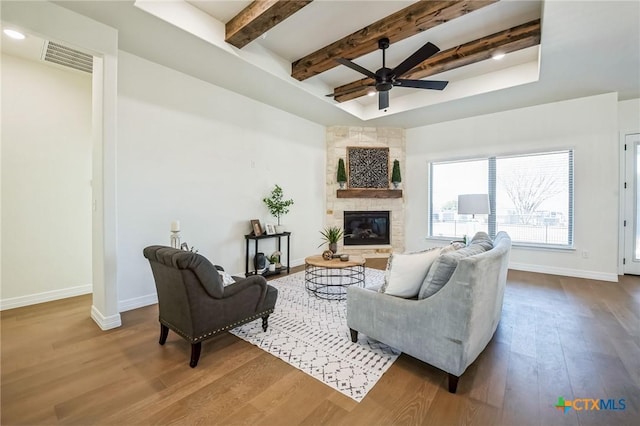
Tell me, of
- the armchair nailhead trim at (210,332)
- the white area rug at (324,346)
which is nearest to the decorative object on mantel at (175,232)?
the armchair nailhead trim at (210,332)

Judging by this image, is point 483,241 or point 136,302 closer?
point 483,241

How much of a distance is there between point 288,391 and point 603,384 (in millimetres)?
2209

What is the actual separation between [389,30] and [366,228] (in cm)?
410

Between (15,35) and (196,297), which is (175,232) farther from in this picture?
(15,35)

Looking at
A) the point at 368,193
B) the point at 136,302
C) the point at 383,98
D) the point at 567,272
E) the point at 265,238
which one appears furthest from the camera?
the point at 368,193

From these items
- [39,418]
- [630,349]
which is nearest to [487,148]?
[630,349]

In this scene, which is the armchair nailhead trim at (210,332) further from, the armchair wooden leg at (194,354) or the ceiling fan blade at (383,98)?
the ceiling fan blade at (383,98)

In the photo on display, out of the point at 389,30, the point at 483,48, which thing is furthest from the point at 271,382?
the point at 483,48

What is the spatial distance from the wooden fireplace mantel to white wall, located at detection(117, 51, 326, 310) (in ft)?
3.43

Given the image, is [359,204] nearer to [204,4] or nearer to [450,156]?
[450,156]

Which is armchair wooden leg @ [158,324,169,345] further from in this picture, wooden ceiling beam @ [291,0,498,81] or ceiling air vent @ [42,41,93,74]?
wooden ceiling beam @ [291,0,498,81]

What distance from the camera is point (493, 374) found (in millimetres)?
2074

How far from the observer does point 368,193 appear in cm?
623

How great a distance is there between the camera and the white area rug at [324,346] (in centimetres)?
202
